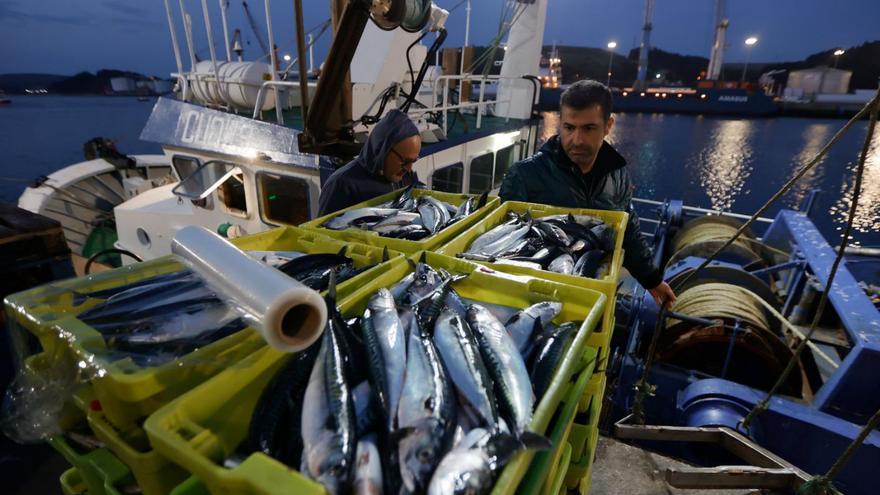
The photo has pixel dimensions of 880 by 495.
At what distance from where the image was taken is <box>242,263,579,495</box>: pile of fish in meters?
1.05

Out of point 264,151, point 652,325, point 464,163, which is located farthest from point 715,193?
point 264,151

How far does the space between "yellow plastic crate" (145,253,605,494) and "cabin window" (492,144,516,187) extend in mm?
8029

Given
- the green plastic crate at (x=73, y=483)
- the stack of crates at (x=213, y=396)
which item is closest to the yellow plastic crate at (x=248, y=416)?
the stack of crates at (x=213, y=396)

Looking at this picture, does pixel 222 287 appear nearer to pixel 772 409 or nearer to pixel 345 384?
pixel 345 384

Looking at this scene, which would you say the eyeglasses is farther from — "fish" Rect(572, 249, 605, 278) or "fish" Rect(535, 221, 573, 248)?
"fish" Rect(572, 249, 605, 278)

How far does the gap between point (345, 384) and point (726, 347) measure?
4.06m

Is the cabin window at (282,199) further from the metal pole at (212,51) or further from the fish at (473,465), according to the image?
the fish at (473,465)

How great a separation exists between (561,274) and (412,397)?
1103 mm

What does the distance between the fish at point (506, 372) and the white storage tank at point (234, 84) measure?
251 inches

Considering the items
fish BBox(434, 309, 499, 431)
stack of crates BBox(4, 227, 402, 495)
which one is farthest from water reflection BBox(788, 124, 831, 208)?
stack of crates BBox(4, 227, 402, 495)

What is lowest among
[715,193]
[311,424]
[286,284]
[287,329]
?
[715,193]

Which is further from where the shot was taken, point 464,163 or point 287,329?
point 464,163

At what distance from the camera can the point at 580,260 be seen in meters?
2.46

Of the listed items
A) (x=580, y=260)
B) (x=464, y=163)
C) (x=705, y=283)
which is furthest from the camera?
(x=464, y=163)
